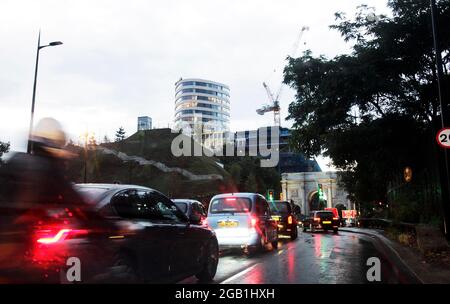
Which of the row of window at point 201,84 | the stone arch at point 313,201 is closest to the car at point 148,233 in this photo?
the stone arch at point 313,201

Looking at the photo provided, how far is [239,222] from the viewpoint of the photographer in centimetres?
1314

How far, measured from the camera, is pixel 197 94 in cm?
17125

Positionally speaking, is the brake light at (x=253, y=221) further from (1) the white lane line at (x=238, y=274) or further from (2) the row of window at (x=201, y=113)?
(2) the row of window at (x=201, y=113)

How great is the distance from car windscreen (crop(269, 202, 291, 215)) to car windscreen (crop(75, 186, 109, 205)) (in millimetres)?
16128

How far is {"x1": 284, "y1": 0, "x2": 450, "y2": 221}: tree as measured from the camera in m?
17.1

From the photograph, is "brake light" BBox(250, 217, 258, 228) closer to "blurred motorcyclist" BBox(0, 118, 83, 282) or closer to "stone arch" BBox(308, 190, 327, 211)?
"blurred motorcyclist" BBox(0, 118, 83, 282)

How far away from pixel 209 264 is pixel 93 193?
3211 mm

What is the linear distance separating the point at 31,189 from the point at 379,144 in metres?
16.5

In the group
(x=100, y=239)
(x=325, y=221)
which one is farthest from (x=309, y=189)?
(x=100, y=239)

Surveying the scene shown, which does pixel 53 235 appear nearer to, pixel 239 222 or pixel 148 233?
pixel 148 233

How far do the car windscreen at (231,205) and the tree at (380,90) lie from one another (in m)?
6.38

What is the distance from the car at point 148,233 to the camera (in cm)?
567

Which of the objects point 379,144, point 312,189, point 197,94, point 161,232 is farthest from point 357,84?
point 197,94
